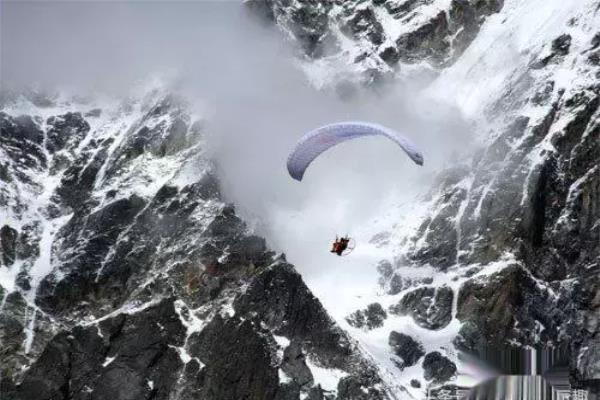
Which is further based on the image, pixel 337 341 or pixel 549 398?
pixel 337 341

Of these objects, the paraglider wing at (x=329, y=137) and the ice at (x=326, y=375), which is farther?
the ice at (x=326, y=375)

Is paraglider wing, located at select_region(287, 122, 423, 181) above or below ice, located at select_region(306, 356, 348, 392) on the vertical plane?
below

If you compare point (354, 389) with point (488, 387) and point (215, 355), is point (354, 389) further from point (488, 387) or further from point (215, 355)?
point (488, 387)

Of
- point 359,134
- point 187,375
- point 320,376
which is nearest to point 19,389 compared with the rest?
point 187,375

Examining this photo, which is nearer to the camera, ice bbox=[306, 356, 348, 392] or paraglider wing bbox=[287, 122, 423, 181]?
paraglider wing bbox=[287, 122, 423, 181]

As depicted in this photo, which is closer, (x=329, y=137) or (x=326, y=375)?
(x=329, y=137)

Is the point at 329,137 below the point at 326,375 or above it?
below

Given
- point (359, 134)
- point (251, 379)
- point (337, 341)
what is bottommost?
point (359, 134)

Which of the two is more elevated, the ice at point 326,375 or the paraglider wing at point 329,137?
the ice at point 326,375
